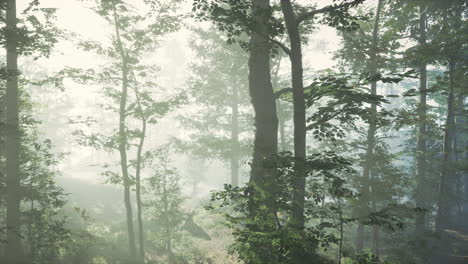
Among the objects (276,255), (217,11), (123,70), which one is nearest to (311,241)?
(276,255)

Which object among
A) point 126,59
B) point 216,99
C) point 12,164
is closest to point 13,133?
point 12,164

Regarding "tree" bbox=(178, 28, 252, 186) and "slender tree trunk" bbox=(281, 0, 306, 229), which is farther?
"tree" bbox=(178, 28, 252, 186)

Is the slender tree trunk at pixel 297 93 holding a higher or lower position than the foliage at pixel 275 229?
higher

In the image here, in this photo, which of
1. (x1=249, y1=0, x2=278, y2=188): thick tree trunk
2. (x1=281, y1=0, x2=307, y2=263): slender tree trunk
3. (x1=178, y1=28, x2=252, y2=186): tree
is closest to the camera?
(x1=281, y1=0, x2=307, y2=263): slender tree trunk

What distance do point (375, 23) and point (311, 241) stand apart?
11900mm

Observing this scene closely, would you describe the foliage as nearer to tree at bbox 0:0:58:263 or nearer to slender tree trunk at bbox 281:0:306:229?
slender tree trunk at bbox 281:0:306:229

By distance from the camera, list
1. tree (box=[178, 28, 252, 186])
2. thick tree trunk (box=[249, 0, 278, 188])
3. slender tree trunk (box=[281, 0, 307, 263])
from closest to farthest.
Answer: slender tree trunk (box=[281, 0, 307, 263]) < thick tree trunk (box=[249, 0, 278, 188]) < tree (box=[178, 28, 252, 186])

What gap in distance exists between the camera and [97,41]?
10523 mm

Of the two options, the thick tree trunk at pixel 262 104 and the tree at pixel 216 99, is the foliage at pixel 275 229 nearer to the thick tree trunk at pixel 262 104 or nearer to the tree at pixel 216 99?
the thick tree trunk at pixel 262 104

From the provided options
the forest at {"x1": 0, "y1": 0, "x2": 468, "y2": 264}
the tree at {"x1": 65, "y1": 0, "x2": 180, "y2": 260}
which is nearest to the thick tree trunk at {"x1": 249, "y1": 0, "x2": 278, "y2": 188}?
the forest at {"x1": 0, "y1": 0, "x2": 468, "y2": 264}

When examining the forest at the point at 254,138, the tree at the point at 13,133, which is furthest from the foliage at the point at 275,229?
the tree at the point at 13,133

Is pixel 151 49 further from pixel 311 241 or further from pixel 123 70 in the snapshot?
pixel 311 241

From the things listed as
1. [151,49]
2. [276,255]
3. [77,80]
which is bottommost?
[276,255]

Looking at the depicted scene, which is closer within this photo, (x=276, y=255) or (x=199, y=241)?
(x=276, y=255)
